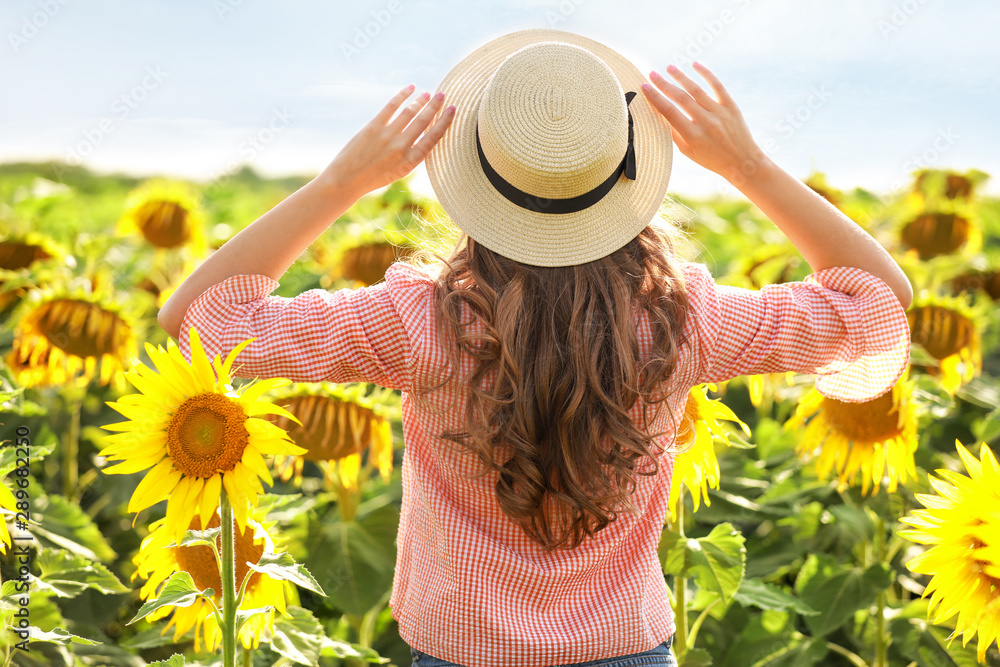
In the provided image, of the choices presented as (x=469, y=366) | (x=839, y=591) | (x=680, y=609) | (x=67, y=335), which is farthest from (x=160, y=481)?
(x=839, y=591)

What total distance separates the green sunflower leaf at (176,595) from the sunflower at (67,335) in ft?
4.04

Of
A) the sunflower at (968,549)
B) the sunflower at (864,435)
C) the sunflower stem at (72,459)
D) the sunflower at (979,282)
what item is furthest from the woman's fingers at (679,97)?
the sunflower at (979,282)

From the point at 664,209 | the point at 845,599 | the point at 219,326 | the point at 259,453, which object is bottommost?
the point at 845,599

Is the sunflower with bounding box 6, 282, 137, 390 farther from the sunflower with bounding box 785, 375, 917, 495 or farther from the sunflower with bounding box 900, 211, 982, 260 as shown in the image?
the sunflower with bounding box 900, 211, 982, 260

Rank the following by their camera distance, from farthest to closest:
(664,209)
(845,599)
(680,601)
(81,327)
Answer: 1. (81,327)
2. (845,599)
3. (680,601)
4. (664,209)

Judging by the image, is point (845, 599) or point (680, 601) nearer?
point (680, 601)

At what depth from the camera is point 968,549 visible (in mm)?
1229

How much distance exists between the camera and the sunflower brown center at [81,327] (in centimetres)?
235

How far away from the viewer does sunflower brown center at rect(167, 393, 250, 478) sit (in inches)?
47.2

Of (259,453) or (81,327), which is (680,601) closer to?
(259,453)

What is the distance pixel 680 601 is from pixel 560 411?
818mm

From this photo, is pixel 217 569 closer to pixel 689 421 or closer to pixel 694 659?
pixel 689 421

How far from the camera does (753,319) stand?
135 centimetres

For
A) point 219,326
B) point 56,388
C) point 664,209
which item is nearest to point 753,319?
point 664,209
